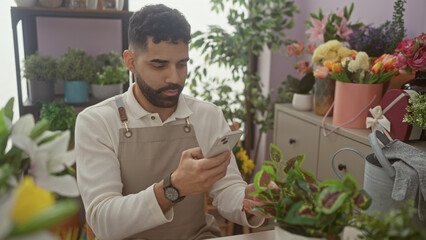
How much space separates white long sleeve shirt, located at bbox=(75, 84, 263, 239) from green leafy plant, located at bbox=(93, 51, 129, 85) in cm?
94

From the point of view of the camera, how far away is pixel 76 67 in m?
2.46

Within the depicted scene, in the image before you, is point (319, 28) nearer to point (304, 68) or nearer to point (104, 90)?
point (304, 68)

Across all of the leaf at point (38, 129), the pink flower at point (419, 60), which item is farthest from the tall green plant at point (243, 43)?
the leaf at point (38, 129)

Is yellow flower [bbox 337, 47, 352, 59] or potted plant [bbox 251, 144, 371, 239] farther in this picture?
yellow flower [bbox 337, 47, 352, 59]

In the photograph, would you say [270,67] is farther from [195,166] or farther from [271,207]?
[271,207]

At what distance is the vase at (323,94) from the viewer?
2.12m

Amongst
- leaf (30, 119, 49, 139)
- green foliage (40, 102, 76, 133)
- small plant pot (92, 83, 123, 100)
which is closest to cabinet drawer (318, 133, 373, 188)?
small plant pot (92, 83, 123, 100)

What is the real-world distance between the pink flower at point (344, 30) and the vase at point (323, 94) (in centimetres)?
23

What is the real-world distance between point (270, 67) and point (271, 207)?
7.75 feet

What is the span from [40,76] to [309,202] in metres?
2.02

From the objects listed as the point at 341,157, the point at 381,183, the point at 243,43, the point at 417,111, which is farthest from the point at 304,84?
the point at 381,183

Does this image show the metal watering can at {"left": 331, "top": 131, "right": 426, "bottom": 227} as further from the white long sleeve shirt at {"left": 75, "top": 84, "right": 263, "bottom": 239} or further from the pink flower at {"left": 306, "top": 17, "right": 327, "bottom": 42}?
the pink flower at {"left": 306, "top": 17, "right": 327, "bottom": 42}

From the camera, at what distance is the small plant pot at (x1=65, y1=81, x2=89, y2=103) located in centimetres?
247

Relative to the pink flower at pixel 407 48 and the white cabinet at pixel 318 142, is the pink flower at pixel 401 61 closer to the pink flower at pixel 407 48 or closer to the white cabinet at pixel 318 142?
the pink flower at pixel 407 48
